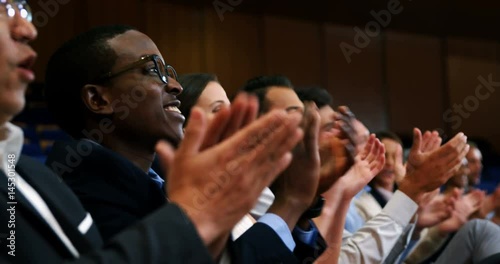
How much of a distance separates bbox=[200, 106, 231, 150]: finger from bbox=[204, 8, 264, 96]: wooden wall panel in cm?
416

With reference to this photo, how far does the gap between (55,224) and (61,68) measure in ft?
1.61

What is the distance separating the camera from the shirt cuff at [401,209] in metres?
1.40

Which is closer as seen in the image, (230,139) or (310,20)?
(230,139)

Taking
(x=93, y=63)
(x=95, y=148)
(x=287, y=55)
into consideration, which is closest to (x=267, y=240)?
(x=95, y=148)

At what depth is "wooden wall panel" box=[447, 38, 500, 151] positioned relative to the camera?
19.1 feet

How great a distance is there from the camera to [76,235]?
63cm

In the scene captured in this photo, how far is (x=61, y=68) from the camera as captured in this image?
106 cm

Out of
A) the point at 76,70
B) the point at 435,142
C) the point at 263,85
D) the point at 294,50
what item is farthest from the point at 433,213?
the point at 294,50

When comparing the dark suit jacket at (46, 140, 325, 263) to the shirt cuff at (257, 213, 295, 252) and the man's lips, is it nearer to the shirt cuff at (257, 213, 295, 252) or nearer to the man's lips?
the shirt cuff at (257, 213, 295, 252)

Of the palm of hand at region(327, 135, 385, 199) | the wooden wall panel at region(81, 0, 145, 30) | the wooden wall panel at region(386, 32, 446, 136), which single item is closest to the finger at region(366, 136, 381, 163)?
the palm of hand at region(327, 135, 385, 199)

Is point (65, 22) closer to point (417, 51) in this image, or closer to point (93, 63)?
point (417, 51)

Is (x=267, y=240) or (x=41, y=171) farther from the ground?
(x=41, y=171)

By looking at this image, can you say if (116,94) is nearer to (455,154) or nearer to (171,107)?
(171,107)

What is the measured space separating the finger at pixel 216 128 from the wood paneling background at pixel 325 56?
3.75 meters
